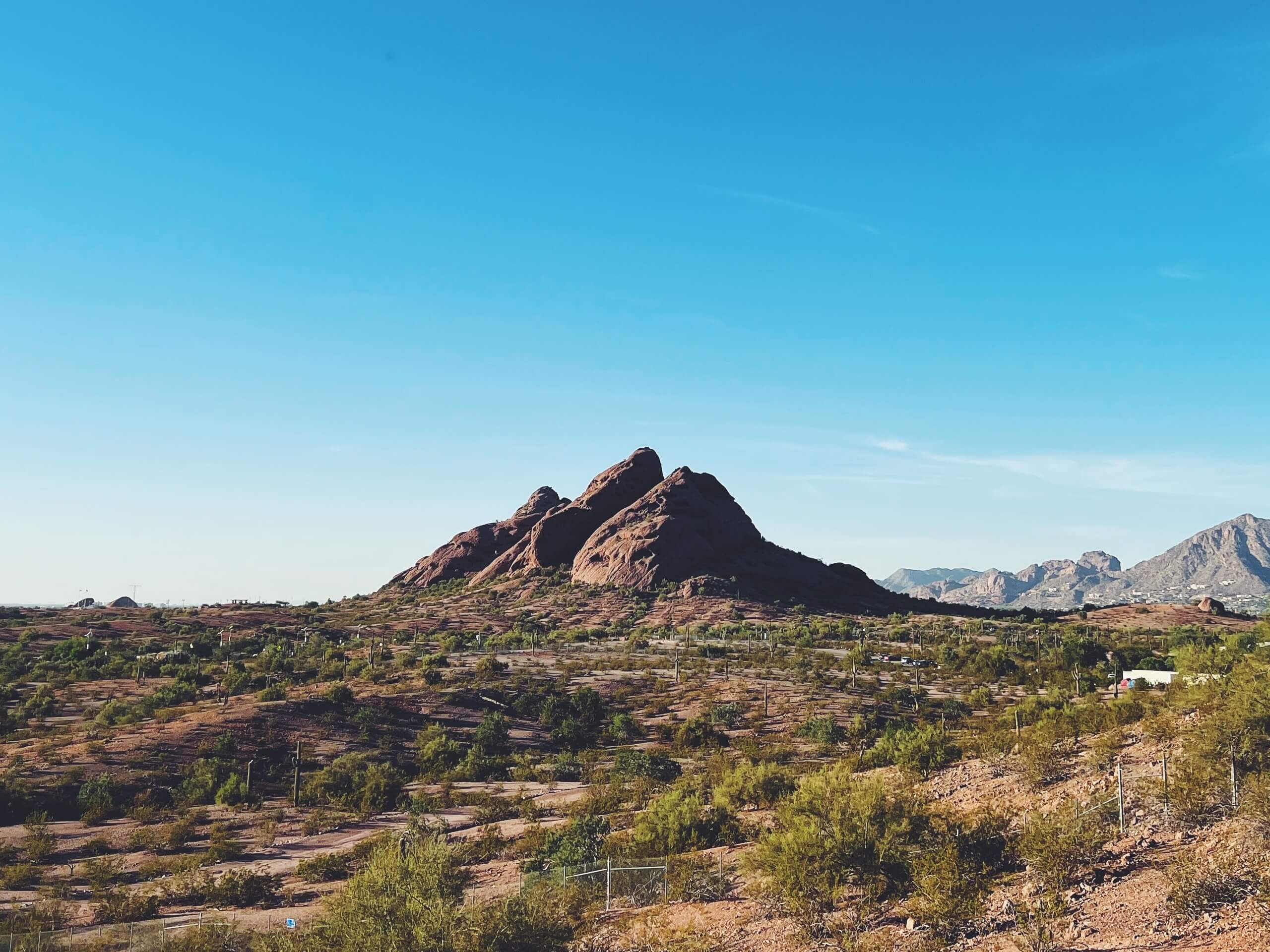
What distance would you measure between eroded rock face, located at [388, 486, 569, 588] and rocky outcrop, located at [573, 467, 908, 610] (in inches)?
893

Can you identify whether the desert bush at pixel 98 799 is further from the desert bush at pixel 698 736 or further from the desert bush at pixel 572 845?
the desert bush at pixel 698 736

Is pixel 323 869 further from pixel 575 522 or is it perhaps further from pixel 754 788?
pixel 575 522

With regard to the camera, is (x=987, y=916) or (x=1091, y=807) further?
(x=1091, y=807)

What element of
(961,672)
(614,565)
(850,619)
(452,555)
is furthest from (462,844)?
(452,555)

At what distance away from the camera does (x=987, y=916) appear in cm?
1495

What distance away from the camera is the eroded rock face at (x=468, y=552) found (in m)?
148

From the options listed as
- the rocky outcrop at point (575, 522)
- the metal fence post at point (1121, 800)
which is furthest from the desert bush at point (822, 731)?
the rocky outcrop at point (575, 522)

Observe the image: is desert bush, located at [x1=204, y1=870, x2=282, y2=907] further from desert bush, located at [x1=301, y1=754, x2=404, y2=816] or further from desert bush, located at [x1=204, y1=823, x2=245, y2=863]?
desert bush, located at [x1=301, y1=754, x2=404, y2=816]

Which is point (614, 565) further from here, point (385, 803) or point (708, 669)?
point (385, 803)

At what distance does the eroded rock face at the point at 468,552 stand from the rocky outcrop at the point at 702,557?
22.7m

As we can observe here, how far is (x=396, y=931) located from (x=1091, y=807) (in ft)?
48.5

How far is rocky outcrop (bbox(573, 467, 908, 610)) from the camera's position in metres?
122

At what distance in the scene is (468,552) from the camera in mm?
150625

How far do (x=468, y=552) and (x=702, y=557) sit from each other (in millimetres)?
47839
